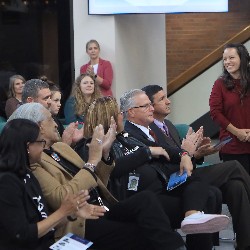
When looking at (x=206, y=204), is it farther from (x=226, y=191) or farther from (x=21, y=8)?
(x=21, y=8)

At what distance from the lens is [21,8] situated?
1005cm

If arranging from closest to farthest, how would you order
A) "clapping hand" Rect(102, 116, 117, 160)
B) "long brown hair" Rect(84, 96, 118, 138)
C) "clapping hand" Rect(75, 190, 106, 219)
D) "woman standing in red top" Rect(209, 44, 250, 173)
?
"clapping hand" Rect(75, 190, 106, 219), "clapping hand" Rect(102, 116, 117, 160), "long brown hair" Rect(84, 96, 118, 138), "woman standing in red top" Rect(209, 44, 250, 173)

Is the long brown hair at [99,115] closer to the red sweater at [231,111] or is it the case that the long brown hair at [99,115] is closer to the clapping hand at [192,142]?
the clapping hand at [192,142]

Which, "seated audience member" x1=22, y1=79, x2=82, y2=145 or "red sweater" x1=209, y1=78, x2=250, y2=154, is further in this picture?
"red sweater" x1=209, y1=78, x2=250, y2=154

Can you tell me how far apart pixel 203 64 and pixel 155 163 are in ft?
19.0

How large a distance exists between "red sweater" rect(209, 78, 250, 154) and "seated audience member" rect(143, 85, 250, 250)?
0.73m

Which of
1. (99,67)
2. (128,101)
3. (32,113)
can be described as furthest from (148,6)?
(32,113)

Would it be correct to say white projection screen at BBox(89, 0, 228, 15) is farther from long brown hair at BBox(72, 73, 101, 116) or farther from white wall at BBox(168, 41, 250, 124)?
long brown hair at BBox(72, 73, 101, 116)

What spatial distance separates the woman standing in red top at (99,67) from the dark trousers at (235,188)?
378 centimetres

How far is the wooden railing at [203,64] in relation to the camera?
1085cm

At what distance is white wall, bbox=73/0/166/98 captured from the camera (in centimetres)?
949

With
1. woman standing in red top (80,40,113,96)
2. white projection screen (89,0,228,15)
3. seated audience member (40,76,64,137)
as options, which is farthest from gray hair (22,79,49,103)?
white projection screen (89,0,228,15)

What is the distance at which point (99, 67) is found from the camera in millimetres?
9305

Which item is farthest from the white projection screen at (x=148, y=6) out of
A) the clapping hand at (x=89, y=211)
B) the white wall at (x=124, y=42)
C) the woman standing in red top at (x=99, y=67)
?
the clapping hand at (x=89, y=211)
